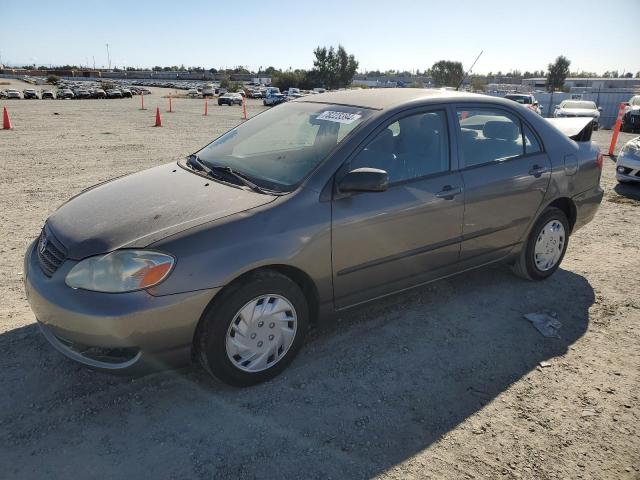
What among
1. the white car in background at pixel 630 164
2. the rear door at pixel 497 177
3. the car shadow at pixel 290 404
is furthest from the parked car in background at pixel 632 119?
the car shadow at pixel 290 404

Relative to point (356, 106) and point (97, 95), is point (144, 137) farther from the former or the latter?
point (97, 95)

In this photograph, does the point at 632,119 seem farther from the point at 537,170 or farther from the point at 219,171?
the point at 219,171

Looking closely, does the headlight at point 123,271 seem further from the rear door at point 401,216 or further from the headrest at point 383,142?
the headrest at point 383,142

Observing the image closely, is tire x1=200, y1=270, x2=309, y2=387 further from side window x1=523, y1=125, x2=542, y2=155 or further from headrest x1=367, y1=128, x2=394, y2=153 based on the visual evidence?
side window x1=523, y1=125, x2=542, y2=155

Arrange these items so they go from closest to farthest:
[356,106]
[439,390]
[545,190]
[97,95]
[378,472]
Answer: [378,472]
[439,390]
[356,106]
[545,190]
[97,95]

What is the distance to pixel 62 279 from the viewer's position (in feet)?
8.48

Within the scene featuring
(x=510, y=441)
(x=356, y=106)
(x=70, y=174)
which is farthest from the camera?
(x=70, y=174)

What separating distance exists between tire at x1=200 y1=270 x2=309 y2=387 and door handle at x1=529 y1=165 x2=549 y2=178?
2.36 m

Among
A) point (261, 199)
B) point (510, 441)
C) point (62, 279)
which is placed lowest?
point (510, 441)

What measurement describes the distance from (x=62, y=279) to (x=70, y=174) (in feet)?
22.0

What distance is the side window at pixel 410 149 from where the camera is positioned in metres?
3.24

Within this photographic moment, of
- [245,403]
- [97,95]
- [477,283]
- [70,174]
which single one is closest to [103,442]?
[245,403]

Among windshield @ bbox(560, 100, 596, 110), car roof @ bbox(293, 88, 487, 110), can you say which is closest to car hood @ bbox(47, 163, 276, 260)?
car roof @ bbox(293, 88, 487, 110)

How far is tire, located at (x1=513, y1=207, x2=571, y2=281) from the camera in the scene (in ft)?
14.2
